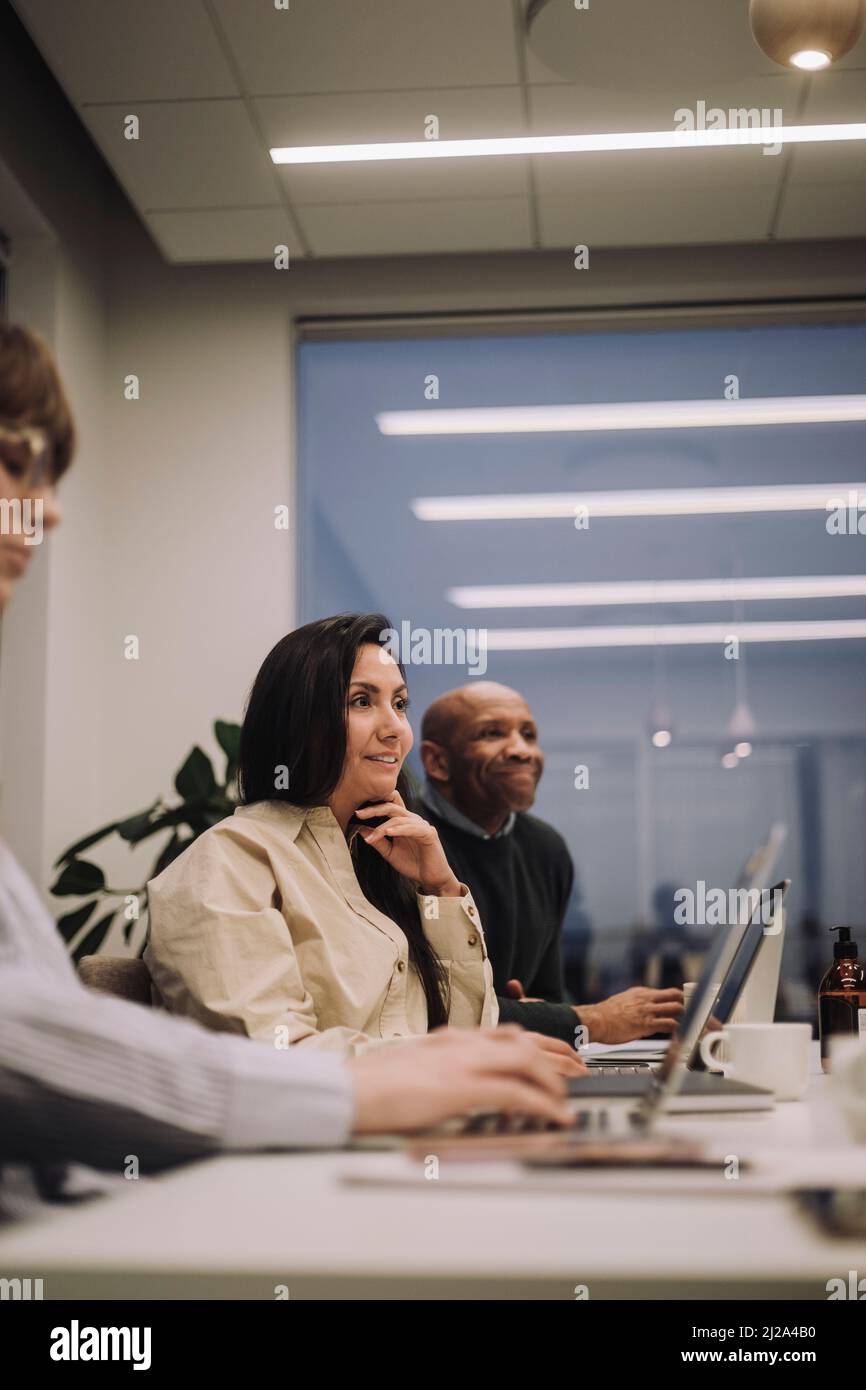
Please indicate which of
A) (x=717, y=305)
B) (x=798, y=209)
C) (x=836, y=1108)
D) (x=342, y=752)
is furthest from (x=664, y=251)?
(x=836, y=1108)

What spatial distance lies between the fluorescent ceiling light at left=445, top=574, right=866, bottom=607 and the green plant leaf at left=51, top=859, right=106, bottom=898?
1530mm

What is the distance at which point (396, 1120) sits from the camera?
35.9 inches

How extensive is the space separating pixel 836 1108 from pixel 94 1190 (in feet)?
1.96

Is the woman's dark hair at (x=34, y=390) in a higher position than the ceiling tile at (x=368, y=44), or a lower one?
lower

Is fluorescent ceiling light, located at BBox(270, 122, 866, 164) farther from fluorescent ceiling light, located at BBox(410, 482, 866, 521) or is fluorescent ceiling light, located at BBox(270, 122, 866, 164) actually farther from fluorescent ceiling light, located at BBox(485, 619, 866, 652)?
fluorescent ceiling light, located at BBox(485, 619, 866, 652)

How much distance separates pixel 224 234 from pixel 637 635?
6.20ft

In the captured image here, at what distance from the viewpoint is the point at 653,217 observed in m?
4.04

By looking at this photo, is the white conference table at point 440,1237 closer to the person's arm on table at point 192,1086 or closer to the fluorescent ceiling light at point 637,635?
the person's arm on table at point 192,1086

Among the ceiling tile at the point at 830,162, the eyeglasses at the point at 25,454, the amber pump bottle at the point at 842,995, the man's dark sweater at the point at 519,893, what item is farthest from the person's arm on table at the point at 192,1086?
the ceiling tile at the point at 830,162

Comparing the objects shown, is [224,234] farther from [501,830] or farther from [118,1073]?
[118,1073]

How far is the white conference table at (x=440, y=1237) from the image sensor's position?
66 cm

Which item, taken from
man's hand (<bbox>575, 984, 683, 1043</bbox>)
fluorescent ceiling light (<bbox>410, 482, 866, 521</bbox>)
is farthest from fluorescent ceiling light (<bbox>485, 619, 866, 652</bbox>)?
man's hand (<bbox>575, 984, 683, 1043</bbox>)

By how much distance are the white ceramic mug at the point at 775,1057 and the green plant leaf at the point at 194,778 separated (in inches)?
96.5

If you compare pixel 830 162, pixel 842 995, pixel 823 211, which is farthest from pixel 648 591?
pixel 842 995
